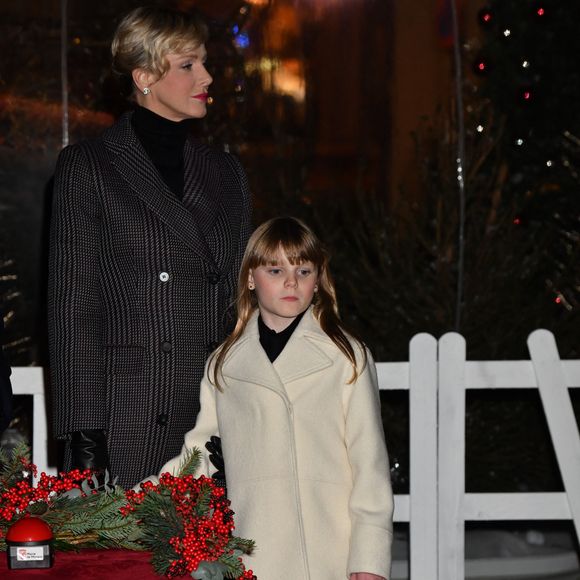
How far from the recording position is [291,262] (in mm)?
2832

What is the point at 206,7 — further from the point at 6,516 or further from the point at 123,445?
the point at 6,516

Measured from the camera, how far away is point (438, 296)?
5684 millimetres

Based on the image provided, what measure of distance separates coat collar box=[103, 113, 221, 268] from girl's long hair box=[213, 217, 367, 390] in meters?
0.16

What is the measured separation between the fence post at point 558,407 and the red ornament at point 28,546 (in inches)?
110

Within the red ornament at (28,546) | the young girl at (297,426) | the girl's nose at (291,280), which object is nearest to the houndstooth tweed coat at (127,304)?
the young girl at (297,426)

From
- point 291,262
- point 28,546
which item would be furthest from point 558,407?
point 28,546

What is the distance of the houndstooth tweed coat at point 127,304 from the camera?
283 centimetres

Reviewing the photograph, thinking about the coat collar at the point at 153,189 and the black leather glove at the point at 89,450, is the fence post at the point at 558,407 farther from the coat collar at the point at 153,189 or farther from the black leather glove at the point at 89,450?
the black leather glove at the point at 89,450

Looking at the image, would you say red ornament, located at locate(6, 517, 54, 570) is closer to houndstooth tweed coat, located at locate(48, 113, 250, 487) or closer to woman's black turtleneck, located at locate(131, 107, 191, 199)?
houndstooth tweed coat, located at locate(48, 113, 250, 487)

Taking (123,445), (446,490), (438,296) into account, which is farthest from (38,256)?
(123,445)

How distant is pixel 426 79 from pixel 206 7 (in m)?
1.23

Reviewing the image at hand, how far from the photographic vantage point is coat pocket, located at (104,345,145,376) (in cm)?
288

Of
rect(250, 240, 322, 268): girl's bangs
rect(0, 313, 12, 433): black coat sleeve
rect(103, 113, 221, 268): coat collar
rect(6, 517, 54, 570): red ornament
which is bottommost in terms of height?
rect(6, 517, 54, 570): red ornament

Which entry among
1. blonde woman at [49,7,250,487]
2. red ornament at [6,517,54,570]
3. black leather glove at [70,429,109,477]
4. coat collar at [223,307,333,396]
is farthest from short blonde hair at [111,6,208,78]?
red ornament at [6,517,54,570]
